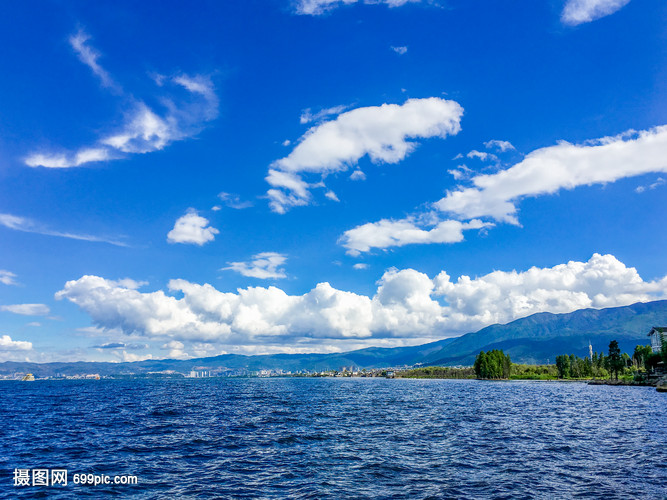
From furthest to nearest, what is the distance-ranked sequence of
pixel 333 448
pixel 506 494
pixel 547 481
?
pixel 333 448
pixel 547 481
pixel 506 494

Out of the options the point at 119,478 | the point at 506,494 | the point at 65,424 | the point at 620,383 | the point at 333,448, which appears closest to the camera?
the point at 506,494

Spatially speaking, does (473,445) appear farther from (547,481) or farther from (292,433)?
(292,433)

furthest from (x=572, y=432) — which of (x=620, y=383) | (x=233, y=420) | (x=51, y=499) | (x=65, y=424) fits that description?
(x=620, y=383)

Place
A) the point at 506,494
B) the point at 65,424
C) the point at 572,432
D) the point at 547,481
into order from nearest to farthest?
the point at 506,494 → the point at 547,481 → the point at 572,432 → the point at 65,424

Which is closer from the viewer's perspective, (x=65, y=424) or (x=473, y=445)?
(x=473, y=445)

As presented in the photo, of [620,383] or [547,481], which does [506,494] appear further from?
[620,383]

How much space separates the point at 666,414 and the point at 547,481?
5798cm

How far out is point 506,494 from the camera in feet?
91.1

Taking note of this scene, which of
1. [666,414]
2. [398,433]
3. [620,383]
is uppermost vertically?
[398,433]

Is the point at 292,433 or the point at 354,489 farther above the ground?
the point at 354,489

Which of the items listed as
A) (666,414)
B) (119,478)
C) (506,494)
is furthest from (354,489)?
(666,414)

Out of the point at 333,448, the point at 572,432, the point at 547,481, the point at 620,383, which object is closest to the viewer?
the point at 547,481

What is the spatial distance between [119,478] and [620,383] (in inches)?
9155

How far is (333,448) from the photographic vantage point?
44625 millimetres
